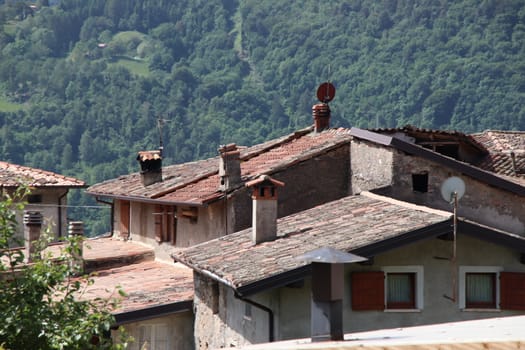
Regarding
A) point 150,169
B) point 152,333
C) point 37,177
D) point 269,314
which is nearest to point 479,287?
point 269,314

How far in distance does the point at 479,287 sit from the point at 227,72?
4982 inches

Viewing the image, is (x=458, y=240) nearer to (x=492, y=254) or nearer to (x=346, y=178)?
(x=492, y=254)

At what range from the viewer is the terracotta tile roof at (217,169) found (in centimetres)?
2628

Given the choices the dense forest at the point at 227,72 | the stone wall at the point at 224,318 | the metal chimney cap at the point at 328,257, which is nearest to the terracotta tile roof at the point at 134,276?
the stone wall at the point at 224,318

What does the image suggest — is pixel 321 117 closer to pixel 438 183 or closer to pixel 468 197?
pixel 438 183

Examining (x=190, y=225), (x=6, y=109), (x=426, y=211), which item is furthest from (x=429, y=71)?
(x=426, y=211)

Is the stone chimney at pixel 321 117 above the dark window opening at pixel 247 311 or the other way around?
above

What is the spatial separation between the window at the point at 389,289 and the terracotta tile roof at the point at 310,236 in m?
0.61

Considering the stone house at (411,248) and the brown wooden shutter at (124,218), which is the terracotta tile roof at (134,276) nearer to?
the brown wooden shutter at (124,218)

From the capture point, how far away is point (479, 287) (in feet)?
67.5

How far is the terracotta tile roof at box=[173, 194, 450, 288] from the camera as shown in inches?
776

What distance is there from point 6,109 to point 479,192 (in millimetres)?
100854

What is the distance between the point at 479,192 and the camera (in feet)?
77.9

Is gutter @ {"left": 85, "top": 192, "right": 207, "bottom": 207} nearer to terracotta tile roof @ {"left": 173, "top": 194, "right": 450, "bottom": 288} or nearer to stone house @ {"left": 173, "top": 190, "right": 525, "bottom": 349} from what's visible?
terracotta tile roof @ {"left": 173, "top": 194, "right": 450, "bottom": 288}
